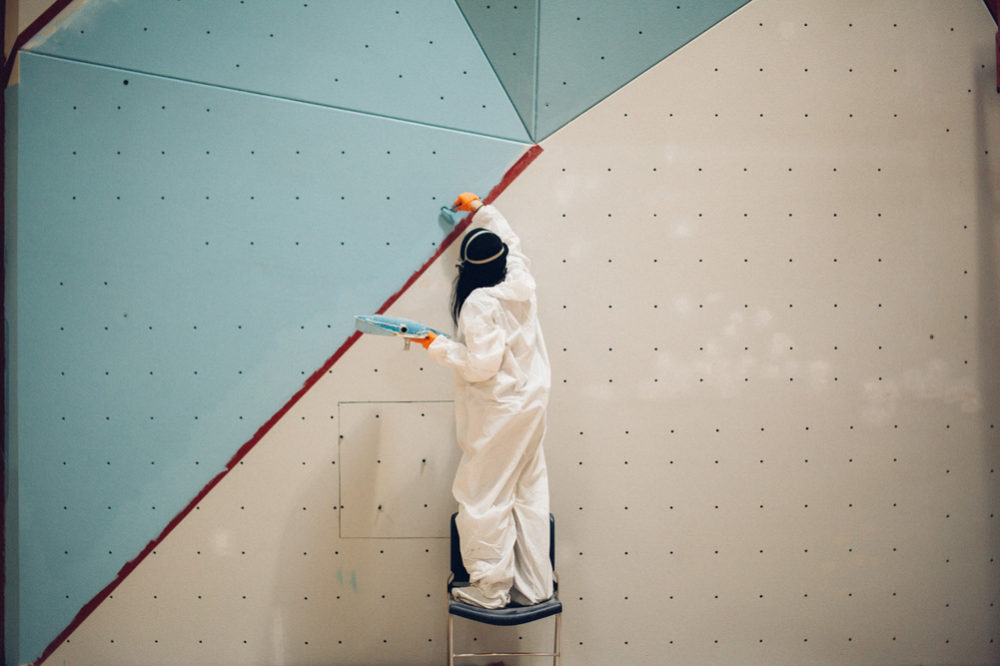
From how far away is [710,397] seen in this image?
2.32 metres

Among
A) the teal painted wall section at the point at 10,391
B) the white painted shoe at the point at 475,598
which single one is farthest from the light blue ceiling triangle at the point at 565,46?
the teal painted wall section at the point at 10,391

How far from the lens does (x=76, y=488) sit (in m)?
2.25

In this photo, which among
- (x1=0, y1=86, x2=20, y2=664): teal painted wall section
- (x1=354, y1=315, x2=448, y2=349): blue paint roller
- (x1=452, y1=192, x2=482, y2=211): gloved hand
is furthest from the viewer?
(x1=0, y1=86, x2=20, y2=664): teal painted wall section

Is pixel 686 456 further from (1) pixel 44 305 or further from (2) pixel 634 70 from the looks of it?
(1) pixel 44 305

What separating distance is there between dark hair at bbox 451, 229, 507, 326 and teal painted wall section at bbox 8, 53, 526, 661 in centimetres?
31

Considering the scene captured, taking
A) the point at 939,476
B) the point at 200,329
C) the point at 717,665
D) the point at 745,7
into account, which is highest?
the point at 745,7

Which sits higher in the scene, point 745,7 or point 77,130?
point 745,7

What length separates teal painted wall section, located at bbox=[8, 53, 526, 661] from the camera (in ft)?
7.38

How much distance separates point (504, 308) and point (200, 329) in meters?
1.07

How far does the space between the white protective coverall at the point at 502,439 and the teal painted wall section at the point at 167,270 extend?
0.45 meters

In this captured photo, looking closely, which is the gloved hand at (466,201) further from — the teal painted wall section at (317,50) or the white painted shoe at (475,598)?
the white painted shoe at (475,598)

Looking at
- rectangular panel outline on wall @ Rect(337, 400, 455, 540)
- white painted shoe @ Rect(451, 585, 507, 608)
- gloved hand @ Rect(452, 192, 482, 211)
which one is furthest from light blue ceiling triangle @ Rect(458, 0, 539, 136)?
white painted shoe @ Rect(451, 585, 507, 608)

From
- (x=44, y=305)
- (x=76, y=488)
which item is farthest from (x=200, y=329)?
(x=76, y=488)

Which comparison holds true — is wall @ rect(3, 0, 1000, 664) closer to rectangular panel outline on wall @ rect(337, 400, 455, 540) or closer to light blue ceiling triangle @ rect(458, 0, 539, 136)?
rectangular panel outline on wall @ rect(337, 400, 455, 540)
